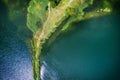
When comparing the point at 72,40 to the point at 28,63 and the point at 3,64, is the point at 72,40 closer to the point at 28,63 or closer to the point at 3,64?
the point at 28,63

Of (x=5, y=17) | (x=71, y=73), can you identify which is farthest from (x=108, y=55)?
(x=5, y=17)

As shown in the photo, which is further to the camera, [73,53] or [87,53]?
[87,53]

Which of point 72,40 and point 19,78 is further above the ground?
point 72,40

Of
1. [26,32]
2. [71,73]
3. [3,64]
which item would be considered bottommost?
[71,73]

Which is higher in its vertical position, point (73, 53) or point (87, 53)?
point (73, 53)
